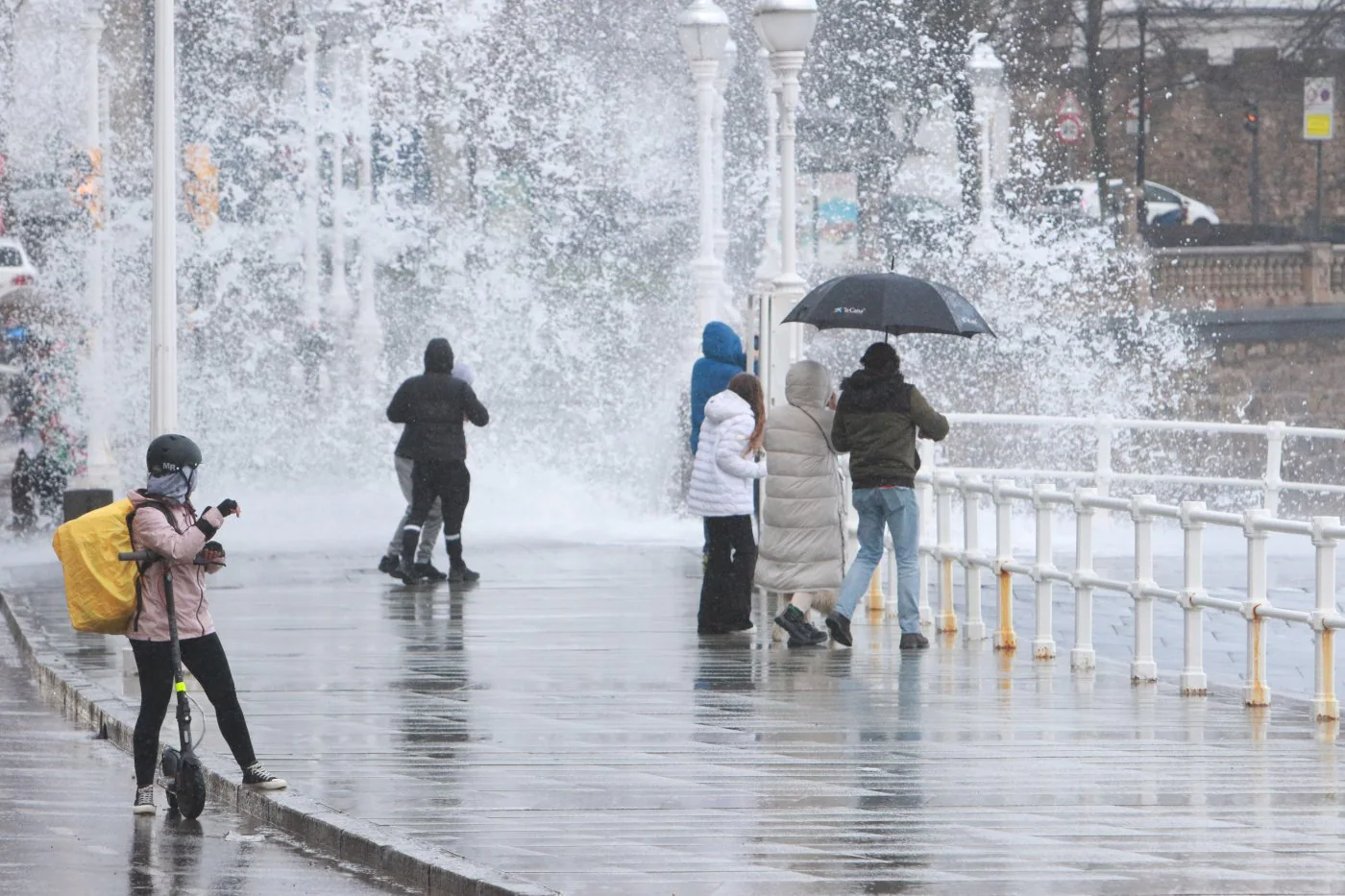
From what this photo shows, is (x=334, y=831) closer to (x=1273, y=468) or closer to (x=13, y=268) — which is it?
(x=1273, y=468)

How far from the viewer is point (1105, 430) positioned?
19.8 metres

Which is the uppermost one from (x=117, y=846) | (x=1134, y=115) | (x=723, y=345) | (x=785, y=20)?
(x=1134, y=115)

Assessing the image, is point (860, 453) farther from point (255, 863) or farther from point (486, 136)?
point (486, 136)

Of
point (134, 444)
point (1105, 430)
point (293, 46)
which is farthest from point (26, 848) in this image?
point (293, 46)

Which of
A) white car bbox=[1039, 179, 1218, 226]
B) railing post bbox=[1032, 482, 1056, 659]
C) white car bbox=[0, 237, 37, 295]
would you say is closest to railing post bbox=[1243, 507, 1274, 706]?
railing post bbox=[1032, 482, 1056, 659]

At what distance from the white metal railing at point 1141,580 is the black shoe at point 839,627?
0.91 metres

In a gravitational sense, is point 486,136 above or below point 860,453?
above

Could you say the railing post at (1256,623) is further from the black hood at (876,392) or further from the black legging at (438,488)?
the black legging at (438,488)

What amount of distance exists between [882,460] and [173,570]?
4.92 metres

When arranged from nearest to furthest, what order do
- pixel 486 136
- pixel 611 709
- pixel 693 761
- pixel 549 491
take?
pixel 693 761 → pixel 611 709 → pixel 549 491 → pixel 486 136

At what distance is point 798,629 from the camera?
45.5 ft

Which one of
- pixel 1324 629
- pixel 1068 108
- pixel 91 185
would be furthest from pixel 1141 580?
pixel 1068 108

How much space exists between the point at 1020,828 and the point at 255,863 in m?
2.40

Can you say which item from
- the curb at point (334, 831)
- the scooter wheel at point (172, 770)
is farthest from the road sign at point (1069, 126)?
the scooter wheel at point (172, 770)
